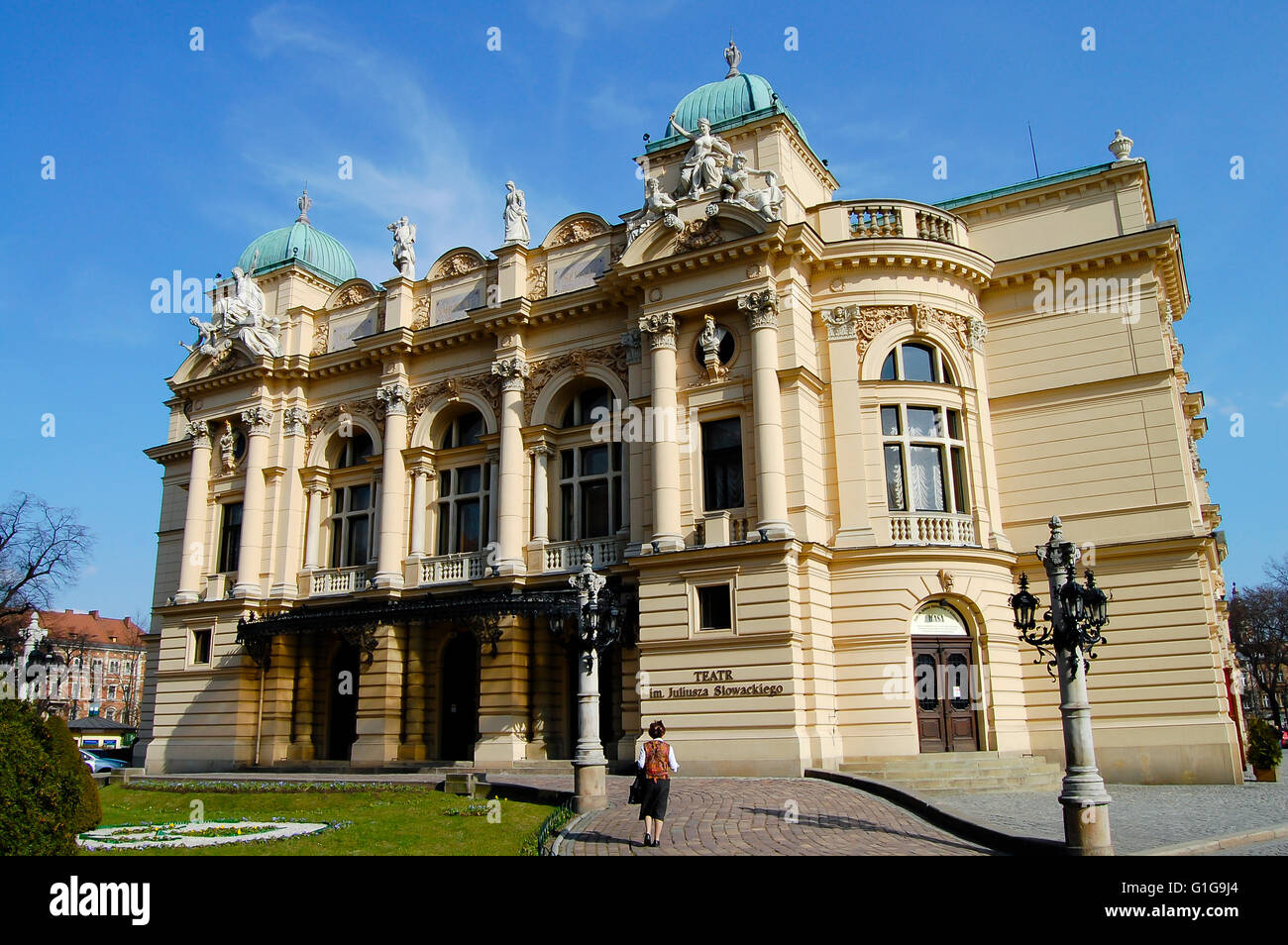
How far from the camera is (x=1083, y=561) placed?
26078mm

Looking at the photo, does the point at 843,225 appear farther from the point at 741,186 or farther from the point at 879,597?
the point at 879,597

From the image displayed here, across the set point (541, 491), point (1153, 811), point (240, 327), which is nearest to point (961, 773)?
point (1153, 811)

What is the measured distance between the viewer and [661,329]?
93.5 feet

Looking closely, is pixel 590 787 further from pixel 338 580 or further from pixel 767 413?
pixel 338 580

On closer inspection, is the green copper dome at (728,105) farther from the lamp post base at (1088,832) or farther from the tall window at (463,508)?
the lamp post base at (1088,832)

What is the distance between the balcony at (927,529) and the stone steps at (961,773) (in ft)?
18.2

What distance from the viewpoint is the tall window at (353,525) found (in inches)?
1379

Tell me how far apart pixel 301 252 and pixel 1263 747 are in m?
37.0

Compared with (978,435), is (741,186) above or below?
→ above

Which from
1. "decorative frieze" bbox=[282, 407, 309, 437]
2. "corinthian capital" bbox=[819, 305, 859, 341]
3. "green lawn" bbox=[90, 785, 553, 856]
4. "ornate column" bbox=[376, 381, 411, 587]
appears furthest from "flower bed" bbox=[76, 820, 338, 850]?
"decorative frieze" bbox=[282, 407, 309, 437]

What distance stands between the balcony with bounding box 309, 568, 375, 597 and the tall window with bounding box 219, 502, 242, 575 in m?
Answer: 4.16
